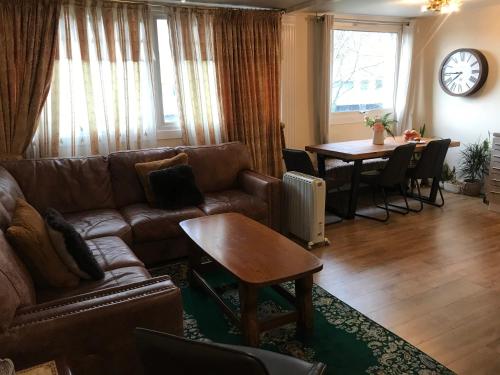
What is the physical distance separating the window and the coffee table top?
3.02 metres

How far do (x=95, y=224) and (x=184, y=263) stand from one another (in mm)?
776

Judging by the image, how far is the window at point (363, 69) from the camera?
497cm

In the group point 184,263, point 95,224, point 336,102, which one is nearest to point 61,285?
point 95,224

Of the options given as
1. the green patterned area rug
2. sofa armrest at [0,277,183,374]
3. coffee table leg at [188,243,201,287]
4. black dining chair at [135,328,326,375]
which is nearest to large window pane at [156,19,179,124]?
coffee table leg at [188,243,201,287]

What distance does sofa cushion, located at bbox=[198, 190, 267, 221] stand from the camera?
3.21 m

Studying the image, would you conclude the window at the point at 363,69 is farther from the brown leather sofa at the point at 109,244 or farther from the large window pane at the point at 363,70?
the brown leather sofa at the point at 109,244

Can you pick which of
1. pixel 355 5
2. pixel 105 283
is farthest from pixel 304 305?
pixel 355 5

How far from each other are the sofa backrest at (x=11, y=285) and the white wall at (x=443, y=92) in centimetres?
495

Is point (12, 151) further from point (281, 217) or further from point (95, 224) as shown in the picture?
point (281, 217)

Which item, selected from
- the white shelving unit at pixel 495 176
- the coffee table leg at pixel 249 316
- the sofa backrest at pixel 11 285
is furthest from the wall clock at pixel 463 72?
the sofa backrest at pixel 11 285

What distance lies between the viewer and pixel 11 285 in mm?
1518

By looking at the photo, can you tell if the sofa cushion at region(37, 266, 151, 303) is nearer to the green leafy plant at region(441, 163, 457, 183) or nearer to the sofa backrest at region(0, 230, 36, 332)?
the sofa backrest at region(0, 230, 36, 332)

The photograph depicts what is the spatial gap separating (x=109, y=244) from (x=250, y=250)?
940 millimetres

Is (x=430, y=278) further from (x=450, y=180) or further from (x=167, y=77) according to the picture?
(x=167, y=77)
